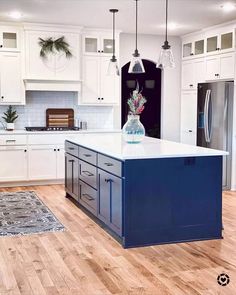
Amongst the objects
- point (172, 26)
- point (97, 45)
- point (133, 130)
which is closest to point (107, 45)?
point (97, 45)

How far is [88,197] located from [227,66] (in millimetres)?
3335

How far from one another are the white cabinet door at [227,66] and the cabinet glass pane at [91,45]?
2098mm

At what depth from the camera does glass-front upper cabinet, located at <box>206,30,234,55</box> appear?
7.07 metres

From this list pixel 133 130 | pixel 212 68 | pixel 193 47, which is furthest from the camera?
pixel 193 47

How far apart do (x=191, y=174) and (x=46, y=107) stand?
162 inches

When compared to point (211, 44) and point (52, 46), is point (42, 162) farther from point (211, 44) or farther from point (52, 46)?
point (211, 44)

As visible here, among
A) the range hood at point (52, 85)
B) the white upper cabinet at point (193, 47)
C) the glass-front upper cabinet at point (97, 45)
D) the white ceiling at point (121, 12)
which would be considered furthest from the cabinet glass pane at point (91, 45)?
the white upper cabinet at point (193, 47)

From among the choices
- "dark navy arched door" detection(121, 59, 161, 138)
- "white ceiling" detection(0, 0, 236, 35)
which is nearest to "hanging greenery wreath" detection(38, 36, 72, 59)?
"white ceiling" detection(0, 0, 236, 35)

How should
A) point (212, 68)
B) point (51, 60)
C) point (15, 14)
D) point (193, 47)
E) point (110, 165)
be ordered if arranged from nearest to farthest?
point (110, 165) → point (15, 14) → point (51, 60) → point (212, 68) → point (193, 47)

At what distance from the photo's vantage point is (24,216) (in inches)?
209

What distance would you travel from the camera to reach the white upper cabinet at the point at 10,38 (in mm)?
7199

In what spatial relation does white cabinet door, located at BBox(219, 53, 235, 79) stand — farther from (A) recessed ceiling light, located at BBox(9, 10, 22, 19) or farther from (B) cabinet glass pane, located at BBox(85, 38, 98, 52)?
(A) recessed ceiling light, located at BBox(9, 10, 22, 19)

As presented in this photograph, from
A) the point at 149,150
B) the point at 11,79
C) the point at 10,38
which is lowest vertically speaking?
the point at 149,150

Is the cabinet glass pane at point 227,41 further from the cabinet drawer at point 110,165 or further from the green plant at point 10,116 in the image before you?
the green plant at point 10,116
